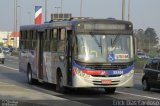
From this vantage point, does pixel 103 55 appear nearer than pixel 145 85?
Yes

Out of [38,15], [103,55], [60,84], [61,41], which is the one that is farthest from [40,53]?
[38,15]

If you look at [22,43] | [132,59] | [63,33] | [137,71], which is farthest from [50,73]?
[137,71]

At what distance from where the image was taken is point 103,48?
1927 cm

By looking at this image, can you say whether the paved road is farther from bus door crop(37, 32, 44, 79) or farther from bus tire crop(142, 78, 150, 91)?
bus door crop(37, 32, 44, 79)

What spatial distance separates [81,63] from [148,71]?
15.8 feet

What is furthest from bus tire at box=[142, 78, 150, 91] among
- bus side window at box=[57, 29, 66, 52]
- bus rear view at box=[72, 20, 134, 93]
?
bus side window at box=[57, 29, 66, 52]

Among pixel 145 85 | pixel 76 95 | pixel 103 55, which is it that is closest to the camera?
pixel 103 55

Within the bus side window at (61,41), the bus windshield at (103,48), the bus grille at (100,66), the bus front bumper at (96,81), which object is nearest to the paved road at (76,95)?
the bus front bumper at (96,81)

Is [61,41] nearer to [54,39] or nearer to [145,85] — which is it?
[54,39]

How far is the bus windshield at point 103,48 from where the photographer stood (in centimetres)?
1912

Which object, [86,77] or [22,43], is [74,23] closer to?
[86,77]

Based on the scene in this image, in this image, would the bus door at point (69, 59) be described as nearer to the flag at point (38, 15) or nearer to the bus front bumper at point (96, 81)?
the bus front bumper at point (96, 81)

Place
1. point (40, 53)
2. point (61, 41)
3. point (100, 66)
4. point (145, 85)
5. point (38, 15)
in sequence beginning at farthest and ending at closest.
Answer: point (38, 15), point (40, 53), point (145, 85), point (61, 41), point (100, 66)

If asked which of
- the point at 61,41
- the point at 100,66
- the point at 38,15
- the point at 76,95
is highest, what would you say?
the point at 38,15
